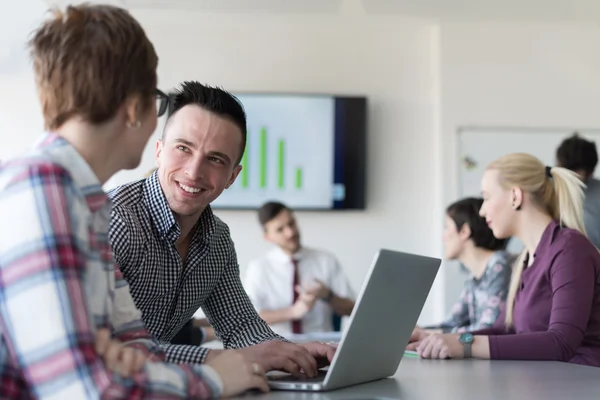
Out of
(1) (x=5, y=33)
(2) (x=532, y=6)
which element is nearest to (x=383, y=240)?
(2) (x=532, y=6)

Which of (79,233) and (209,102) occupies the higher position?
(209,102)

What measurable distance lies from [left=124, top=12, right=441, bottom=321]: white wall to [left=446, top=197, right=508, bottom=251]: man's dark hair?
1.50 metres

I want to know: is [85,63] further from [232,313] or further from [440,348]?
[440,348]

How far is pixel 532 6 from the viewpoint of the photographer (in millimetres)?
5223

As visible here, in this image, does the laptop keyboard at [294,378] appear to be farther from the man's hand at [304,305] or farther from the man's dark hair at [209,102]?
the man's hand at [304,305]

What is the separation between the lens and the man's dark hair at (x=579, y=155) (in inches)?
153

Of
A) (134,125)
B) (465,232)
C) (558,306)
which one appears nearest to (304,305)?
(465,232)

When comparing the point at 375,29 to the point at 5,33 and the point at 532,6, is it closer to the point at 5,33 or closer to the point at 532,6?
the point at 532,6

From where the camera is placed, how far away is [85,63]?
113 cm

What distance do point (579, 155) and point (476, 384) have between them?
8.67ft

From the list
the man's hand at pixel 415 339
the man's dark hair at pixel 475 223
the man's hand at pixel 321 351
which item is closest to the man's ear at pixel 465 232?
the man's dark hair at pixel 475 223

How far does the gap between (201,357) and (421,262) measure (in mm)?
479

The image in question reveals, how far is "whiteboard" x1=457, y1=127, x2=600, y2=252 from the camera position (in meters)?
5.46

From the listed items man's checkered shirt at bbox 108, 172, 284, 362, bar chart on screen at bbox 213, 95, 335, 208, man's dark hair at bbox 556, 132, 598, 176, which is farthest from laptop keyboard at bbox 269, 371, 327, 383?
bar chart on screen at bbox 213, 95, 335, 208
